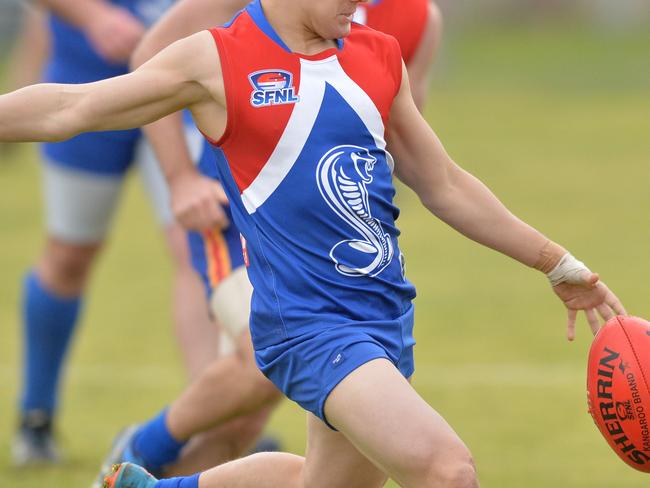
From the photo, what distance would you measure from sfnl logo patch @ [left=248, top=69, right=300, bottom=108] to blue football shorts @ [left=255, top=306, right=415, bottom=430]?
584 millimetres

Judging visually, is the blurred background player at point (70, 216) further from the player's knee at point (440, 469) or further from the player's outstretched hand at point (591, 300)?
the player's knee at point (440, 469)

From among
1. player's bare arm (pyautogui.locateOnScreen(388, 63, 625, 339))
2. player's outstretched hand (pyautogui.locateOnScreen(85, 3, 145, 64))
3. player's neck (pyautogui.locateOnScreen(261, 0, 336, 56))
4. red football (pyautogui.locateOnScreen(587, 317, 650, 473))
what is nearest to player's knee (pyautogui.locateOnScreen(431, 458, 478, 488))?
red football (pyautogui.locateOnScreen(587, 317, 650, 473))

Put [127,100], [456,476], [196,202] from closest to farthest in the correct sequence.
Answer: [456,476], [127,100], [196,202]

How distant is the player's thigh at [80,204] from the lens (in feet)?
19.6

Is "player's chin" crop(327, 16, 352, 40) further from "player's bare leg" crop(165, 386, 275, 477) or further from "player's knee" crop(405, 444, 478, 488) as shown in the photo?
"player's bare leg" crop(165, 386, 275, 477)

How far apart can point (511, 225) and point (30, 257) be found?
7243 mm

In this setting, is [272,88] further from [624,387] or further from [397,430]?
[624,387]

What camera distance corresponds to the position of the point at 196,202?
15.1ft

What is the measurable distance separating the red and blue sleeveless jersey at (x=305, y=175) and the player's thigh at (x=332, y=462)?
11.4 inches

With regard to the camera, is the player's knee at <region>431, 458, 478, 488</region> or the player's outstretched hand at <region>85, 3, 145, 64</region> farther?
the player's outstretched hand at <region>85, 3, 145, 64</region>

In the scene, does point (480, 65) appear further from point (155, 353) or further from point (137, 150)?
point (137, 150)

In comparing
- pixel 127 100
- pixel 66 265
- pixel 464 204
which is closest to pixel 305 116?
pixel 127 100

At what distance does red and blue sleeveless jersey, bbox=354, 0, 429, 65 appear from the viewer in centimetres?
506

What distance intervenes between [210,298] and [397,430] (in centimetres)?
149
